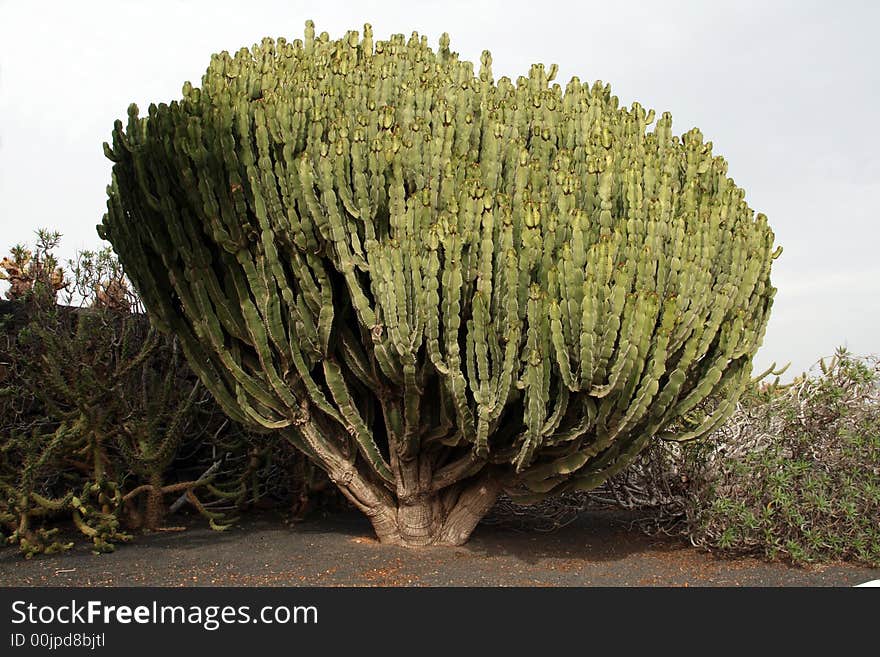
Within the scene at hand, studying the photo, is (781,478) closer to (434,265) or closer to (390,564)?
(390,564)

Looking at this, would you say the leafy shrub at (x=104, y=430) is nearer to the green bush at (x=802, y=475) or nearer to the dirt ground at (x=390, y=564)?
the dirt ground at (x=390, y=564)

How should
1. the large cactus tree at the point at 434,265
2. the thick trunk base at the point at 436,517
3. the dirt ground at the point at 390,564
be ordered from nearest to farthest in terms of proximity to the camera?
the large cactus tree at the point at 434,265, the dirt ground at the point at 390,564, the thick trunk base at the point at 436,517

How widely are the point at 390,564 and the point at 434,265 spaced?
2699mm

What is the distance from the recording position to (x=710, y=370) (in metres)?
7.31

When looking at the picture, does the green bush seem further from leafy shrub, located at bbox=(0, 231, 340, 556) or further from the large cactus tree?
leafy shrub, located at bbox=(0, 231, 340, 556)

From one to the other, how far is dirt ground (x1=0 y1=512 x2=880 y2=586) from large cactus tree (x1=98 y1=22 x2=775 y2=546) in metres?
0.53

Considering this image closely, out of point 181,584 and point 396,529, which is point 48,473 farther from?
point 396,529

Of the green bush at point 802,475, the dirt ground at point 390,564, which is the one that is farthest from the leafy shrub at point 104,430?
the green bush at point 802,475

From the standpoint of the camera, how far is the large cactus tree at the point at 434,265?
645 centimetres

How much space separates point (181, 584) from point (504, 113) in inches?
182

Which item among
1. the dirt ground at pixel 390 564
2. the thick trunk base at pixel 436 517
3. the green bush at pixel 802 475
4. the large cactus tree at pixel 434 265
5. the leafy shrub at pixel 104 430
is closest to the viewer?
the large cactus tree at pixel 434 265

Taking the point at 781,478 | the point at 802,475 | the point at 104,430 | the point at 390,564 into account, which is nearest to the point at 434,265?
the point at 390,564

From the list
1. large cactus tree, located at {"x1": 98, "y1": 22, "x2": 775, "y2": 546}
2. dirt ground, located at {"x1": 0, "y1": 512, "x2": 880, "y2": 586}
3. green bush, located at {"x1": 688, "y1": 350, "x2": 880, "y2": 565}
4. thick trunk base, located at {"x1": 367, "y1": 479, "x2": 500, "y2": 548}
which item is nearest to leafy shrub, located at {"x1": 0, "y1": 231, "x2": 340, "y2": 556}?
dirt ground, located at {"x1": 0, "y1": 512, "x2": 880, "y2": 586}

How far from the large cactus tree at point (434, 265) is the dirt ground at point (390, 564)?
528mm
